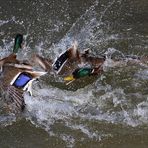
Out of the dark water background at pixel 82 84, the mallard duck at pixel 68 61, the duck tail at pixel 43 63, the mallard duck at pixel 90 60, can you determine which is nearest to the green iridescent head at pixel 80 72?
the mallard duck at pixel 68 61

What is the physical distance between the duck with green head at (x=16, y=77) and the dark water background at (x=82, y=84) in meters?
0.49

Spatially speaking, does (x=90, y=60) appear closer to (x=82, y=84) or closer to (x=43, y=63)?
(x=43, y=63)

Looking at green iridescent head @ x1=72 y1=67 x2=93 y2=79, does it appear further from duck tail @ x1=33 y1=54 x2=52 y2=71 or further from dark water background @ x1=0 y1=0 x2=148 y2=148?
dark water background @ x1=0 y1=0 x2=148 y2=148

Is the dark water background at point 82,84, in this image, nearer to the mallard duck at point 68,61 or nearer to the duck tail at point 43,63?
the duck tail at point 43,63

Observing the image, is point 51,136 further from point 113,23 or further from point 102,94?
point 113,23

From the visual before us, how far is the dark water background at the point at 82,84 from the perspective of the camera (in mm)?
6664

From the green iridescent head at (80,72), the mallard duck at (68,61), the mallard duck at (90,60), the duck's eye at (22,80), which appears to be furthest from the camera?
the mallard duck at (90,60)

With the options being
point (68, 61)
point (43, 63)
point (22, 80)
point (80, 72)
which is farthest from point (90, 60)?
point (22, 80)

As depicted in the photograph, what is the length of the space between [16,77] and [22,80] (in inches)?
3.1

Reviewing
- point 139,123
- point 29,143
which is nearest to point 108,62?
point 139,123

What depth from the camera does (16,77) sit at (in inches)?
247

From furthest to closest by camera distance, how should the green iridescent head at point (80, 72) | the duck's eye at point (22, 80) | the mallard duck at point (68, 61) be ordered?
1. the mallard duck at point (68, 61)
2. the duck's eye at point (22, 80)
3. the green iridescent head at point (80, 72)

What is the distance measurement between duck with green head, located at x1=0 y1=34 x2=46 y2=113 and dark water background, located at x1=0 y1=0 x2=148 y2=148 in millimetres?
488

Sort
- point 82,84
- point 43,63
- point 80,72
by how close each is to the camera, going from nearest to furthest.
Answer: point 80,72
point 43,63
point 82,84
